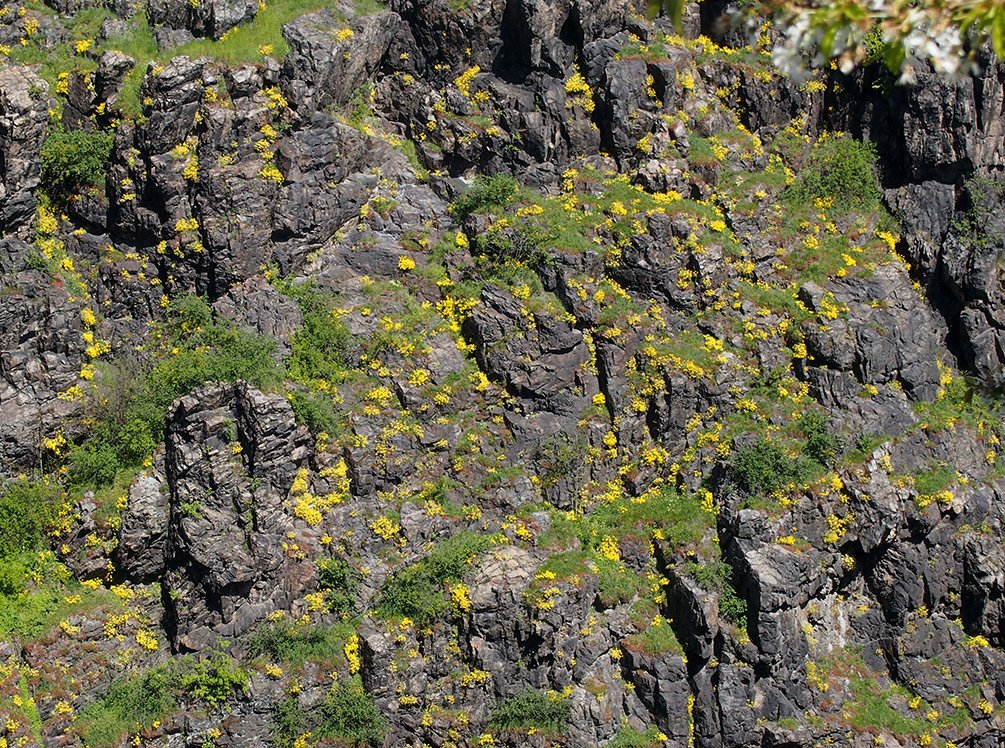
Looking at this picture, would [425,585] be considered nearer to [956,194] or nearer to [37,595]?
[37,595]

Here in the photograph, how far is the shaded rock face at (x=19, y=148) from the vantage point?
18141mm

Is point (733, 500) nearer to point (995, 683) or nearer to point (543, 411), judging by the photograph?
point (543, 411)

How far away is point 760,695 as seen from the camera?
16.9m

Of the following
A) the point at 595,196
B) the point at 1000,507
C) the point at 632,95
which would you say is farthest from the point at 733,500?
the point at 632,95

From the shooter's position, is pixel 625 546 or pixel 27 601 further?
pixel 625 546

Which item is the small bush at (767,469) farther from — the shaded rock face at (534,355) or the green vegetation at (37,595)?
the green vegetation at (37,595)

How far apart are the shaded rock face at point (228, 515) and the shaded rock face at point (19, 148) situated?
16.3 feet

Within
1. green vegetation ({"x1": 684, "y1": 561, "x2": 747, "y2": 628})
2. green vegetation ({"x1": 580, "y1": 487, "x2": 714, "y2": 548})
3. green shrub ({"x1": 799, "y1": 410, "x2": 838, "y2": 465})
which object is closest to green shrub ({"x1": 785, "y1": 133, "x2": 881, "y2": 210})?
green shrub ({"x1": 799, "y1": 410, "x2": 838, "y2": 465})

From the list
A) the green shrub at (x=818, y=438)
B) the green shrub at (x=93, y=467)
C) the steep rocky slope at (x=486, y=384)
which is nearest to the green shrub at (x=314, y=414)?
the steep rocky slope at (x=486, y=384)

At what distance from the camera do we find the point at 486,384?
18547mm

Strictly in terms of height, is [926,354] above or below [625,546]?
above

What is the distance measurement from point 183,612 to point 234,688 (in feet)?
4.98

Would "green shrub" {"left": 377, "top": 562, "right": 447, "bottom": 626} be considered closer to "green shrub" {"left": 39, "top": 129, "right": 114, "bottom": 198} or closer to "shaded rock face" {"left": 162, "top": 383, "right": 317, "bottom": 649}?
"shaded rock face" {"left": 162, "top": 383, "right": 317, "bottom": 649}

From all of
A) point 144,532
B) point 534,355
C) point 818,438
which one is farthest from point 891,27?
point 144,532
